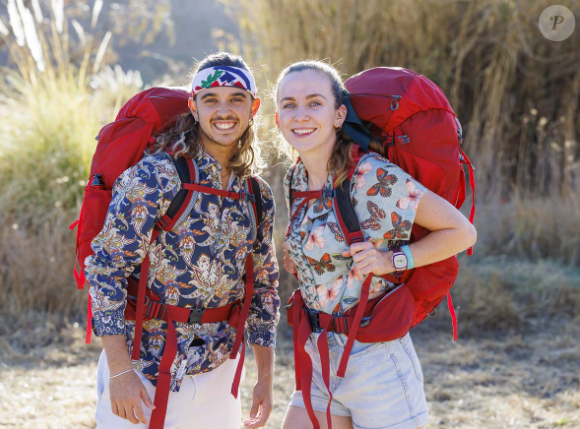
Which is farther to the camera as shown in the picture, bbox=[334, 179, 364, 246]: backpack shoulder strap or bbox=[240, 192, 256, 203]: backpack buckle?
bbox=[240, 192, 256, 203]: backpack buckle

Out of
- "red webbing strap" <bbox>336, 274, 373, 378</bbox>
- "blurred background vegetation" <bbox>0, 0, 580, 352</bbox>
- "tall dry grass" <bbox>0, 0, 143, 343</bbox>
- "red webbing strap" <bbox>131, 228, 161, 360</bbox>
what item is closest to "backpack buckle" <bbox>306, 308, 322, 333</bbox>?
"red webbing strap" <bbox>336, 274, 373, 378</bbox>

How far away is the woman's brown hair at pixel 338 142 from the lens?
2240 millimetres

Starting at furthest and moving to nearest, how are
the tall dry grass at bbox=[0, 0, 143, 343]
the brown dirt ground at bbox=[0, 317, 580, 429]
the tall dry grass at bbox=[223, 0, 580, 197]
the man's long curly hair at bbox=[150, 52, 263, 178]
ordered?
the tall dry grass at bbox=[223, 0, 580, 197] < the tall dry grass at bbox=[0, 0, 143, 343] < the brown dirt ground at bbox=[0, 317, 580, 429] < the man's long curly hair at bbox=[150, 52, 263, 178]

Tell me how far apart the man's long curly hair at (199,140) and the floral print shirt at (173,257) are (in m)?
0.05

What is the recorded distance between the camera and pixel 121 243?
2.15 metres

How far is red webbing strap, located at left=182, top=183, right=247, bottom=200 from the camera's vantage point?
7.42 ft

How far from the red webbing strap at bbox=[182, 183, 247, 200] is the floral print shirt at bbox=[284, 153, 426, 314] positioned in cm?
26

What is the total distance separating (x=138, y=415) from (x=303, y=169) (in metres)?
1.08

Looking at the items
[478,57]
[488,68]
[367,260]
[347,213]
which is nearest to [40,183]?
[347,213]

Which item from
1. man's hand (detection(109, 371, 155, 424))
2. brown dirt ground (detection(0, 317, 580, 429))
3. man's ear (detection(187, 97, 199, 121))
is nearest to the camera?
man's hand (detection(109, 371, 155, 424))

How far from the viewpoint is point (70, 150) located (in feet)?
20.2

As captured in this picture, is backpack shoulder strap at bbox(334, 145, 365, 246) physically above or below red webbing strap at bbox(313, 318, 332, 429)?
above

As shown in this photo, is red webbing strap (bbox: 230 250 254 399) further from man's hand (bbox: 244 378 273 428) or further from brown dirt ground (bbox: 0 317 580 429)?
brown dirt ground (bbox: 0 317 580 429)

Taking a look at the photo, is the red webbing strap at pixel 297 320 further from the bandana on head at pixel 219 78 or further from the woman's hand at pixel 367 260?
the bandana on head at pixel 219 78
